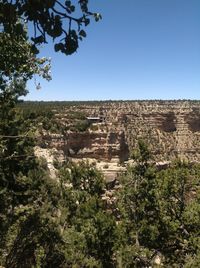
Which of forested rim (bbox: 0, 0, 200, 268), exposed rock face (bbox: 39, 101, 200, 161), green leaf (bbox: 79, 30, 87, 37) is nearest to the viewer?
green leaf (bbox: 79, 30, 87, 37)

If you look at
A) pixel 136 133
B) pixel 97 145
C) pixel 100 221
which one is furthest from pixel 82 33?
pixel 136 133

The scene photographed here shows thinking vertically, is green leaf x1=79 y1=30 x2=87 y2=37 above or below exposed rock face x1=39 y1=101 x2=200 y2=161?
above

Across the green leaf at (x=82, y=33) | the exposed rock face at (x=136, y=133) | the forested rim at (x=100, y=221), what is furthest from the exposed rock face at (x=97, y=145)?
the green leaf at (x=82, y=33)

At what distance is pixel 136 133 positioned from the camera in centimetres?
8050

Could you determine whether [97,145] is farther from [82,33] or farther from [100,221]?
[82,33]

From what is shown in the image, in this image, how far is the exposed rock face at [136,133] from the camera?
60.0 metres

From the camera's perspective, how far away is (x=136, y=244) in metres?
21.0

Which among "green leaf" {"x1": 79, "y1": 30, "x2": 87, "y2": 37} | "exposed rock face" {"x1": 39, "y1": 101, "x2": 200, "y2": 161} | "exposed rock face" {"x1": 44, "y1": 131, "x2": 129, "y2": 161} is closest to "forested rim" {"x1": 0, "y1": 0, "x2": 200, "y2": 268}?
"green leaf" {"x1": 79, "y1": 30, "x2": 87, "y2": 37}

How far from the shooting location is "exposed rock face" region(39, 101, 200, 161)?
60.0 m

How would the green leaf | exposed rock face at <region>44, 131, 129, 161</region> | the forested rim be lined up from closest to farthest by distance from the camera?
the green leaf < the forested rim < exposed rock face at <region>44, 131, 129, 161</region>

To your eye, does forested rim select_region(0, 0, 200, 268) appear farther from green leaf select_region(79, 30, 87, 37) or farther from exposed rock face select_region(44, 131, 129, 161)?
exposed rock face select_region(44, 131, 129, 161)

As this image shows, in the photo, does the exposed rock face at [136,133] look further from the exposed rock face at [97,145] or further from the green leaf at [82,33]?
the green leaf at [82,33]

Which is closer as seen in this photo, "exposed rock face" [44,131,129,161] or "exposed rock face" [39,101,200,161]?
"exposed rock face" [44,131,129,161]

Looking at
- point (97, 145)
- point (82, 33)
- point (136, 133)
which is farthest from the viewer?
point (136, 133)
